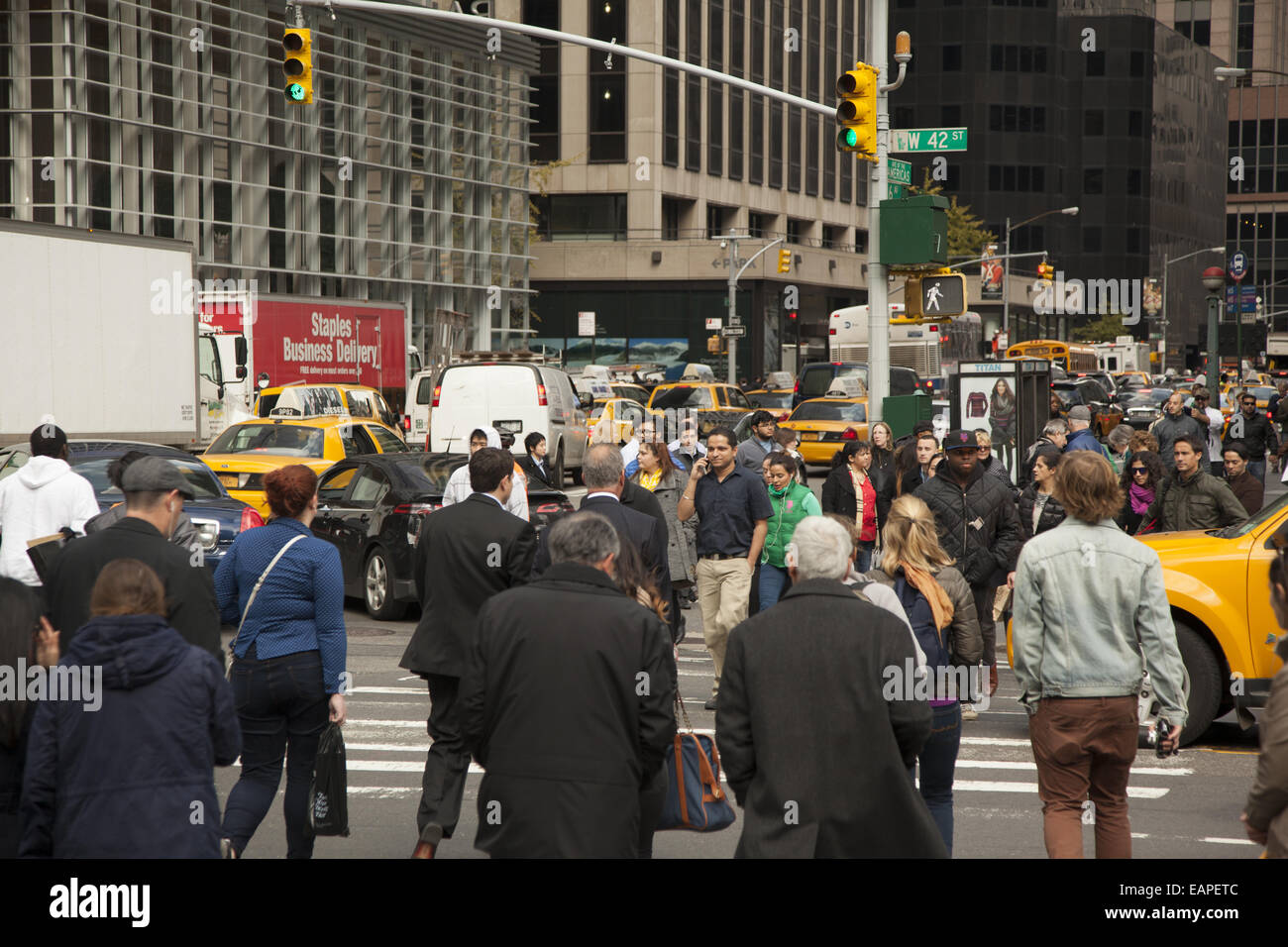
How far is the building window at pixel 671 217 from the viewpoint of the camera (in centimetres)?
6712

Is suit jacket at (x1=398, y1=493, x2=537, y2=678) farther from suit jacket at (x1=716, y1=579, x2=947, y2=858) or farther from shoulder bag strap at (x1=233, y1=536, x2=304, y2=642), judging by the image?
suit jacket at (x1=716, y1=579, x2=947, y2=858)

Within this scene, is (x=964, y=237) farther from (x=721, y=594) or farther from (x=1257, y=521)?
(x=1257, y=521)

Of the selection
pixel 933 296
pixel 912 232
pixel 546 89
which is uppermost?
pixel 546 89

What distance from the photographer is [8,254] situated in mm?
20234

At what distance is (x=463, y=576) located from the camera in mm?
6789

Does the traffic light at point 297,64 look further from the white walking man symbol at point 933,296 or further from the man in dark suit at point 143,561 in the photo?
the man in dark suit at point 143,561

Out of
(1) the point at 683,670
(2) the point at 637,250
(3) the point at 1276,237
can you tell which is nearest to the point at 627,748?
(1) the point at 683,670

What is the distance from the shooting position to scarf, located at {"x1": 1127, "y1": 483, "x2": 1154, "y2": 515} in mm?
13906

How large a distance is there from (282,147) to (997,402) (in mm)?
30461

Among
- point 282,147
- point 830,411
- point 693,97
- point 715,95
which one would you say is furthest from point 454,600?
point 715,95

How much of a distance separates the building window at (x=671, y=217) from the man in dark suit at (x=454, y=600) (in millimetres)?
60927

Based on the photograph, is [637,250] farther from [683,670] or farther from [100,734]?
[100,734]
